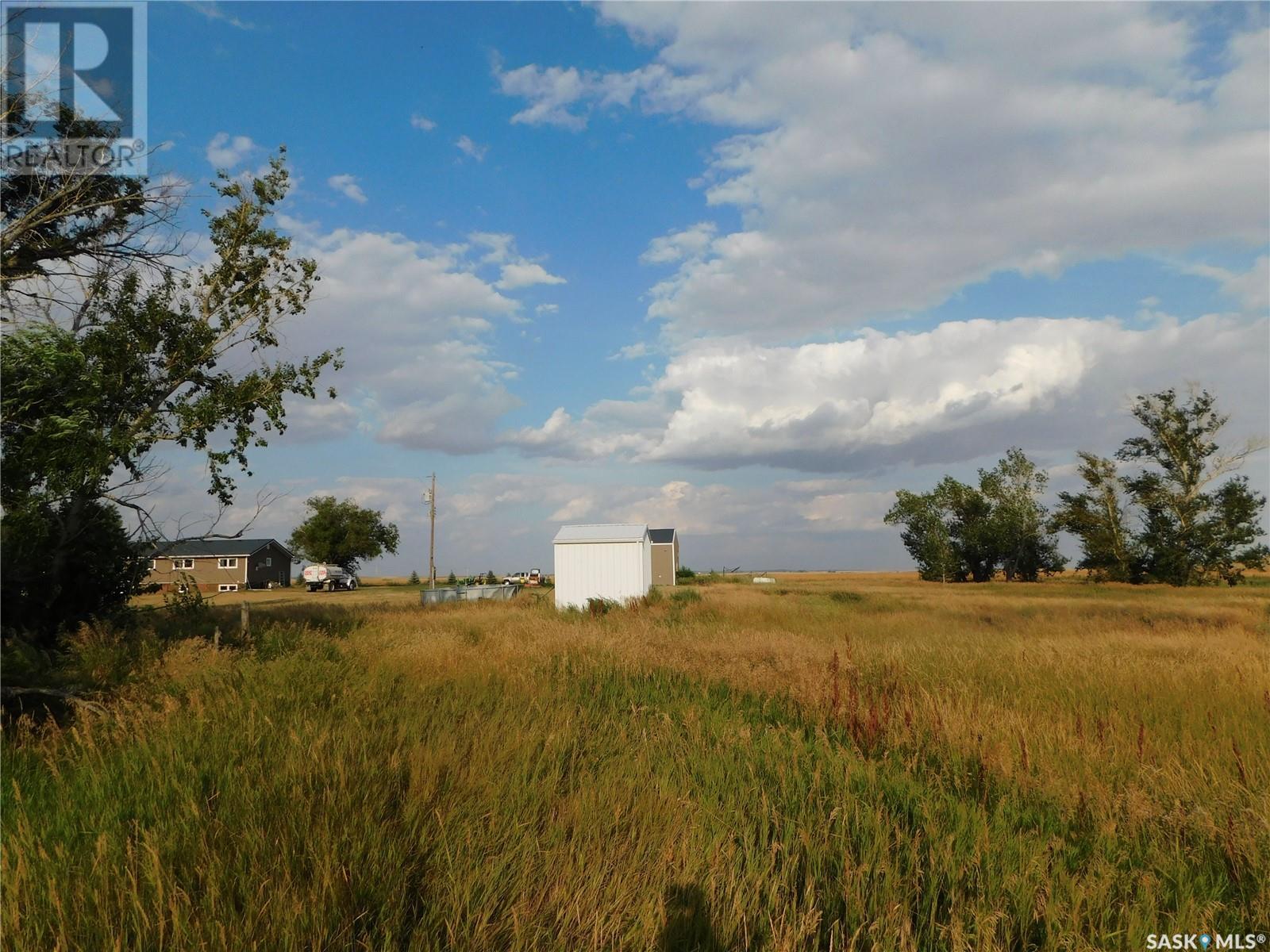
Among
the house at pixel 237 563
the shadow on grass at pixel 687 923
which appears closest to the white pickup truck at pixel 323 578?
the house at pixel 237 563

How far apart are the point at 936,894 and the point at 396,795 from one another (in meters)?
3.08

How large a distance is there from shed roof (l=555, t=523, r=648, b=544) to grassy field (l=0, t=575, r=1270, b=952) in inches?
953

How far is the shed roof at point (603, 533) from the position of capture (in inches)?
1286

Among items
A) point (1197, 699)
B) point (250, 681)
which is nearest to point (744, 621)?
point (1197, 699)

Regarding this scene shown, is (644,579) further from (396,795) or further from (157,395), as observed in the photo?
(396,795)

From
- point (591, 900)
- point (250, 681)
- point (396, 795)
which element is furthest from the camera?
point (250, 681)

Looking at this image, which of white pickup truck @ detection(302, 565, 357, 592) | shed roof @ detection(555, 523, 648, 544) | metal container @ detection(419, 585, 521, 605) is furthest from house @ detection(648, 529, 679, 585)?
white pickup truck @ detection(302, 565, 357, 592)

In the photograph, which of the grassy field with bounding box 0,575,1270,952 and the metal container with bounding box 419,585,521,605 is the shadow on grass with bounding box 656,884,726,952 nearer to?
the grassy field with bounding box 0,575,1270,952

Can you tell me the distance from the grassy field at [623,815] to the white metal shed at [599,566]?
23862 millimetres

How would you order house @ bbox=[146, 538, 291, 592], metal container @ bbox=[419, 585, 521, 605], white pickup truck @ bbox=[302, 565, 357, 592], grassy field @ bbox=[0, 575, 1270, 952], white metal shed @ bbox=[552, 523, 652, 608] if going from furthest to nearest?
house @ bbox=[146, 538, 291, 592] < white pickup truck @ bbox=[302, 565, 357, 592] < metal container @ bbox=[419, 585, 521, 605] < white metal shed @ bbox=[552, 523, 652, 608] < grassy field @ bbox=[0, 575, 1270, 952]

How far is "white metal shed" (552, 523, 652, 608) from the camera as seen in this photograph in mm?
32219

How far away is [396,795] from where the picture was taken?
395 centimetres

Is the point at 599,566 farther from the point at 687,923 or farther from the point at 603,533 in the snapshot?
the point at 687,923

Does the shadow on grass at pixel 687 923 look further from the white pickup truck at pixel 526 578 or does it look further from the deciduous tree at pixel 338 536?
the deciduous tree at pixel 338 536
